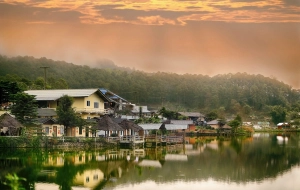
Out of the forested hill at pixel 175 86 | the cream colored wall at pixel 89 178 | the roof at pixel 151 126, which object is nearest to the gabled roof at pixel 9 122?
the cream colored wall at pixel 89 178

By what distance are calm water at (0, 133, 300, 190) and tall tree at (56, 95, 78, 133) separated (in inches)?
132

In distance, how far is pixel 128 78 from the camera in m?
69.4

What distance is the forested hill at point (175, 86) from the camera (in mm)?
57719

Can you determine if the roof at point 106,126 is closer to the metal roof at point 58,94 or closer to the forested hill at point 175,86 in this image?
the metal roof at point 58,94

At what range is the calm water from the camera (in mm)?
16688

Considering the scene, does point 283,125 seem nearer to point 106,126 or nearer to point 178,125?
point 178,125

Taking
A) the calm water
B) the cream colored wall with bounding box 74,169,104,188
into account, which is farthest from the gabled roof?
the cream colored wall with bounding box 74,169,104,188

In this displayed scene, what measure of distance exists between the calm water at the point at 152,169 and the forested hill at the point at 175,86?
105 feet

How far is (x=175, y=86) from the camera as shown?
79125 mm

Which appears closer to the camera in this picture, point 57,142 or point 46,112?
point 57,142

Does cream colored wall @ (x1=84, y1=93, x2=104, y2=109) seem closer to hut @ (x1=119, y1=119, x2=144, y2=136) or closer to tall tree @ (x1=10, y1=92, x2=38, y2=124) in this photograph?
hut @ (x1=119, y1=119, x2=144, y2=136)

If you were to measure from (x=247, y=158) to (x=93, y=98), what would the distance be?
442 inches

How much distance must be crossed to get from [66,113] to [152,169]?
345 inches

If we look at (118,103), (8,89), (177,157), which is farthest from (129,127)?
(118,103)
